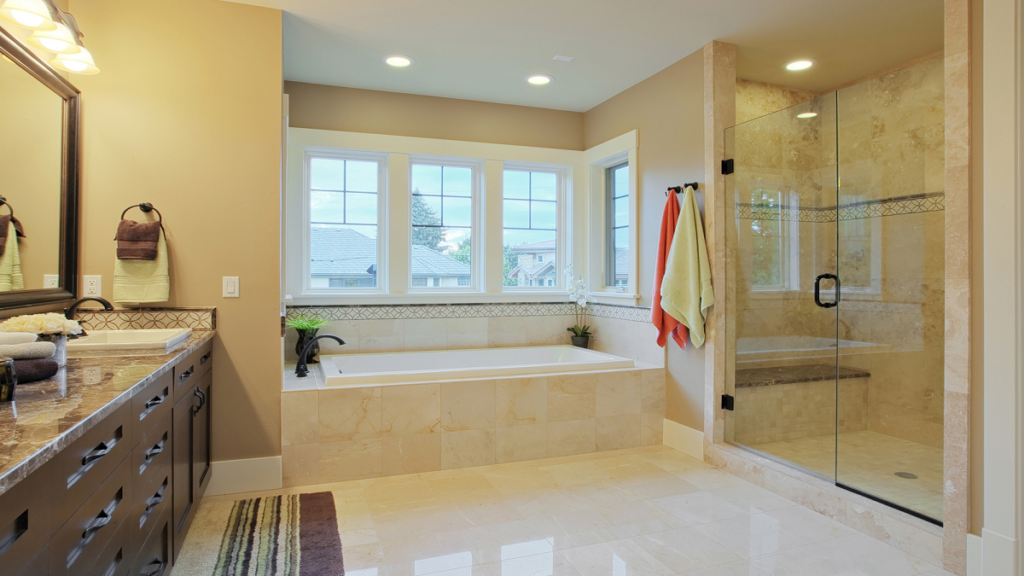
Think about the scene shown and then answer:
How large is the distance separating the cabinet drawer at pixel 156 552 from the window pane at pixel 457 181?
3.06 metres

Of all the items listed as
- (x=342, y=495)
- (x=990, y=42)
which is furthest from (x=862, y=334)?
(x=342, y=495)

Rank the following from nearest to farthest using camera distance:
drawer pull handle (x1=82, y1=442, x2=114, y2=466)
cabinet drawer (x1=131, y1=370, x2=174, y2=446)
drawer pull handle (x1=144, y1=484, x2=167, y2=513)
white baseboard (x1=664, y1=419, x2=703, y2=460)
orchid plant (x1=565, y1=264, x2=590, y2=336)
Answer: drawer pull handle (x1=82, y1=442, x2=114, y2=466) < cabinet drawer (x1=131, y1=370, x2=174, y2=446) < drawer pull handle (x1=144, y1=484, x2=167, y2=513) < white baseboard (x1=664, y1=419, x2=703, y2=460) < orchid plant (x1=565, y1=264, x2=590, y2=336)

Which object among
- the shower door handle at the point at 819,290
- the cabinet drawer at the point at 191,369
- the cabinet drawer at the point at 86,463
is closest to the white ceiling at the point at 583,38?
the shower door handle at the point at 819,290

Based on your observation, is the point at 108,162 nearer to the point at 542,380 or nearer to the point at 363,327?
the point at 363,327

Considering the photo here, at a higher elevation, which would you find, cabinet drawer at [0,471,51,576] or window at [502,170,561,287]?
window at [502,170,561,287]

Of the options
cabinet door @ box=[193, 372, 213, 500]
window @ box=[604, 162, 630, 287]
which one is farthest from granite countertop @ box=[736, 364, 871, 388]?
cabinet door @ box=[193, 372, 213, 500]

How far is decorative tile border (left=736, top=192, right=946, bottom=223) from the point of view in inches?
101

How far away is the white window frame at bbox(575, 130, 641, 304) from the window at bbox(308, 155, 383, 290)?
167cm

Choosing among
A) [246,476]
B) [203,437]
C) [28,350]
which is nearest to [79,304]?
[203,437]

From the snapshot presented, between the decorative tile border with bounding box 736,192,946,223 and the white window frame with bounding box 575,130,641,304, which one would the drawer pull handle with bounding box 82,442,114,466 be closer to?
the decorative tile border with bounding box 736,192,946,223

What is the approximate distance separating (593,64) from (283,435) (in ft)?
9.30

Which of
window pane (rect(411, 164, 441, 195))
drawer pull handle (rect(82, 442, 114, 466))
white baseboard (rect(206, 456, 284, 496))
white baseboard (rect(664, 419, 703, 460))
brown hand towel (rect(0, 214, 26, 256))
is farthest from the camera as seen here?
window pane (rect(411, 164, 441, 195))

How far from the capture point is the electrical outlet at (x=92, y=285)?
262 centimetres

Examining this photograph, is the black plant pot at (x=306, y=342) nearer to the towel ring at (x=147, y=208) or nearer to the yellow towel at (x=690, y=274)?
the towel ring at (x=147, y=208)
